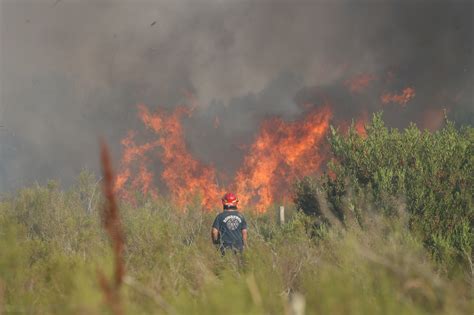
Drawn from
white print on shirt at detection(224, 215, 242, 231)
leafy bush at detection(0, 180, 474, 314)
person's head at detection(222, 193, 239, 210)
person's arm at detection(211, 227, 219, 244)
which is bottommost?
leafy bush at detection(0, 180, 474, 314)

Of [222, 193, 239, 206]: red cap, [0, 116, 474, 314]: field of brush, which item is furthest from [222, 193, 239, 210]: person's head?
[0, 116, 474, 314]: field of brush

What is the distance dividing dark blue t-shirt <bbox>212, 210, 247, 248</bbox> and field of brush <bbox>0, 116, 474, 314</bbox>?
32 centimetres

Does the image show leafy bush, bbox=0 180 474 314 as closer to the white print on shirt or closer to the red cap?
the white print on shirt

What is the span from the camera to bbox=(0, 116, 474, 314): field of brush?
2.81 metres

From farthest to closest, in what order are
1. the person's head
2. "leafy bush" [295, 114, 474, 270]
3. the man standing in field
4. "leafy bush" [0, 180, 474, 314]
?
"leafy bush" [295, 114, 474, 270] → the person's head → the man standing in field → "leafy bush" [0, 180, 474, 314]

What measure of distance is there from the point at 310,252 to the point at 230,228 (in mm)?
2161

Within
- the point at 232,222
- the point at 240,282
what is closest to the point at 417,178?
the point at 232,222

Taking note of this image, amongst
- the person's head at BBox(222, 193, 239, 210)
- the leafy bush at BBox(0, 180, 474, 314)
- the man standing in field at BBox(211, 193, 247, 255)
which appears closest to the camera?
the leafy bush at BBox(0, 180, 474, 314)

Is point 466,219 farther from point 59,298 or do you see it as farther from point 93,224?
point 93,224

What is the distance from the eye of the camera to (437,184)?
11.8 metres

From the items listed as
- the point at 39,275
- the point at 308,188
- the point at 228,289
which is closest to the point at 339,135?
the point at 308,188

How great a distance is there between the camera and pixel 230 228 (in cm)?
850

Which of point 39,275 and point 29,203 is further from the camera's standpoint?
point 29,203

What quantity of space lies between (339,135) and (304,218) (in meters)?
2.42
